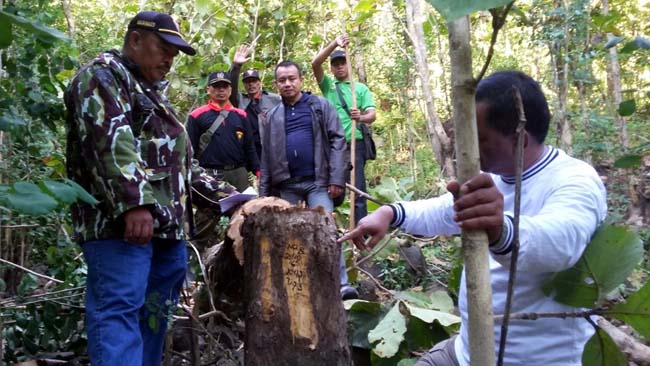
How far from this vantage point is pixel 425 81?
38.1ft

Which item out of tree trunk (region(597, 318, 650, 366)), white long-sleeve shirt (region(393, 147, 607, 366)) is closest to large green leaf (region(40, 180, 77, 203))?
white long-sleeve shirt (region(393, 147, 607, 366))

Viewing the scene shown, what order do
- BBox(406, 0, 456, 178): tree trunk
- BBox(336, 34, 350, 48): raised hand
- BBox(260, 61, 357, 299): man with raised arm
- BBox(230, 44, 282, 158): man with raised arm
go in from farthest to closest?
BBox(406, 0, 456, 178): tree trunk, BBox(230, 44, 282, 158): man with raised arm, BBox(336, 34, 350, 48): raised hand, BBox(260, 61, 357, 299): man with raised arm

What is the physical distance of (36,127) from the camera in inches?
132

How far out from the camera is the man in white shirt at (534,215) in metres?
1.41

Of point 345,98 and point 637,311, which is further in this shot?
point 345,98

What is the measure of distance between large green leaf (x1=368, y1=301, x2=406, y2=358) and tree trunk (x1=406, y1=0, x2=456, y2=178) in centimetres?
797

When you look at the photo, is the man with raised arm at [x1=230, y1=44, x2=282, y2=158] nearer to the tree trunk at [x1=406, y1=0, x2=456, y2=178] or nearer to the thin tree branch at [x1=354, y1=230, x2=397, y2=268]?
the thin tree branch at [x1=354, y1=230, x2=397, y2=268]

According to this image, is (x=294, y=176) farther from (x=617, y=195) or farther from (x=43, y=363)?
(x=617, y=195)

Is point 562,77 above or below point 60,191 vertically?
above

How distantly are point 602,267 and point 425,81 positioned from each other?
10.5 m

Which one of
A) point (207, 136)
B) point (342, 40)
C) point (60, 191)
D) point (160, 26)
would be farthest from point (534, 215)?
point (207, 136)

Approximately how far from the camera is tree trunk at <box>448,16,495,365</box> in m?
1.06

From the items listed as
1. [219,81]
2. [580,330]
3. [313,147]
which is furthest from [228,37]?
[580,330]

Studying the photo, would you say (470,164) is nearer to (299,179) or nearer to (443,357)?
(443,357)
